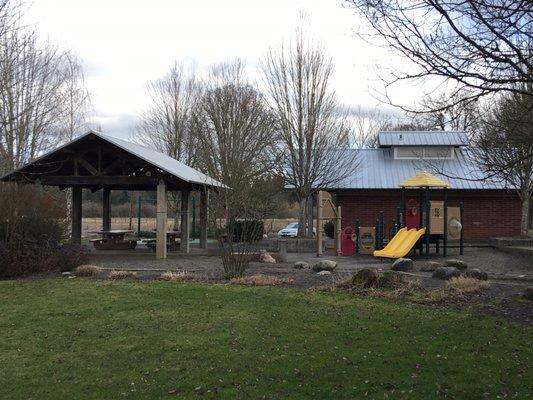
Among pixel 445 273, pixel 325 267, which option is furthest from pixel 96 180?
pixel 445 273

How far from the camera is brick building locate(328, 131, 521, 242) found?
24.3 meters

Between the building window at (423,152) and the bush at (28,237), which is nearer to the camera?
the bush at (28,237)

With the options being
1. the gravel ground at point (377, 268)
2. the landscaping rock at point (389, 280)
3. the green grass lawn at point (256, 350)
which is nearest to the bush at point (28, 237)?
the gravel ground at point (377, 268)

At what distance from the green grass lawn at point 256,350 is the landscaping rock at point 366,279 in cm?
101

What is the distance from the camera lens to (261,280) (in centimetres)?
1172

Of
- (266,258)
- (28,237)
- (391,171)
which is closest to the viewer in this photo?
(28,237)

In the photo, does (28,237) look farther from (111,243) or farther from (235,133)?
(235,133)

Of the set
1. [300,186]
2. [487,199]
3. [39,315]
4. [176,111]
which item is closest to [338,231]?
[300,186]

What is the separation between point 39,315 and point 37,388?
11.3ft

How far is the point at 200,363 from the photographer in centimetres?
602

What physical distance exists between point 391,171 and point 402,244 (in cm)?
784

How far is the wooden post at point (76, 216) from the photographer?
807 inches

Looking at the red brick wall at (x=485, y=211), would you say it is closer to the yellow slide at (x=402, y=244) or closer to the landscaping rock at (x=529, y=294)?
the yellow slide at (x=402, y=244)

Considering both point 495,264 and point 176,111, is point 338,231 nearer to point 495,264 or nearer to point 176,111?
point 495,264
